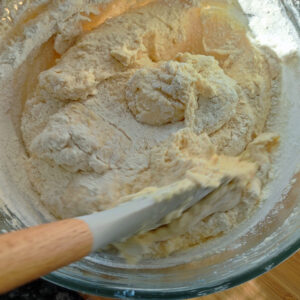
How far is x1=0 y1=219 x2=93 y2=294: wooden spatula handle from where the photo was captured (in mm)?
552

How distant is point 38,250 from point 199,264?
0.63 meters

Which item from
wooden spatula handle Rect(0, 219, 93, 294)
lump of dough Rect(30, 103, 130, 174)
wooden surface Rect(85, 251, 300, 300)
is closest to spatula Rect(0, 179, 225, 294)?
wooden spatula handle Rect(0, 219, 93, 294)

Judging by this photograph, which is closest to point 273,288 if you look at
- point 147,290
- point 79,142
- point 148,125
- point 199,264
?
point 199,264

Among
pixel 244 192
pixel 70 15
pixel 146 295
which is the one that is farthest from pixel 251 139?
pixel 70 15

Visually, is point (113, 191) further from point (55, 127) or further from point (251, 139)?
point (251, 139)

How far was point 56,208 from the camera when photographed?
112 centimetres

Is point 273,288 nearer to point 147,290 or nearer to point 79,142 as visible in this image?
point 147,290

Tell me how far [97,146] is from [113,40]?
456mm

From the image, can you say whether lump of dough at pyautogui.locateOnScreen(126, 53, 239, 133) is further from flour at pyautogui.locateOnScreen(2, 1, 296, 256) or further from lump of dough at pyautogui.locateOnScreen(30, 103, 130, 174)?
lump of dough at pyautogui.locateOnScreen(30, 103, 130, 174)

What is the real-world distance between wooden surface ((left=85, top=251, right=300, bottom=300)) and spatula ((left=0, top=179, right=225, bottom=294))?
0.46m

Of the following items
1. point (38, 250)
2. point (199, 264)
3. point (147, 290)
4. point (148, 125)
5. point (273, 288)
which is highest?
point (38, 250)

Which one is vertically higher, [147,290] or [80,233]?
[80,233]

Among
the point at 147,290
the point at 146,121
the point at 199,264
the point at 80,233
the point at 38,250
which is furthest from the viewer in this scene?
the point at 146,121

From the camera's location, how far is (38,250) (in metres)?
0.60
